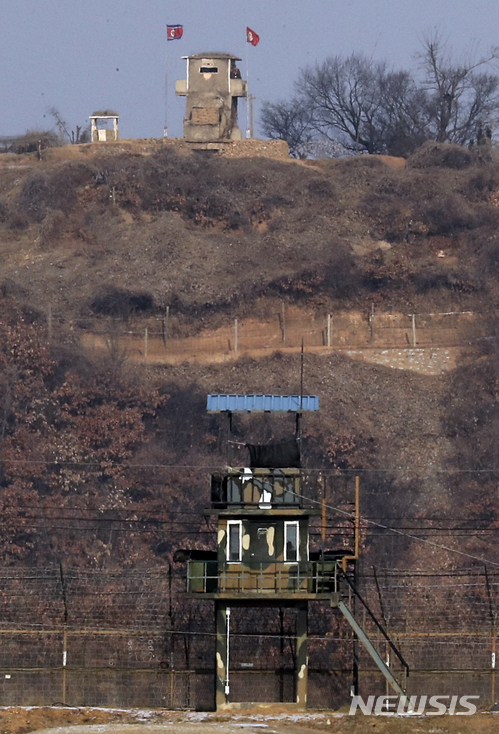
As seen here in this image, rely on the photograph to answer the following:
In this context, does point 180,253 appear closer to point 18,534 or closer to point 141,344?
point 141,344

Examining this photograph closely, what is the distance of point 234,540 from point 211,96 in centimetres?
5170

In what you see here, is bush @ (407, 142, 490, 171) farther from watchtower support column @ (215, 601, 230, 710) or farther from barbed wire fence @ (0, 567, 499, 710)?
watchtower support column @ (215, 601, 230, 710)

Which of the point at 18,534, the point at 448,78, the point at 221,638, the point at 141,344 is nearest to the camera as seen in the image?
the point at 221,638

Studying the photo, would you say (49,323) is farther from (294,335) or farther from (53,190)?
(53,190)

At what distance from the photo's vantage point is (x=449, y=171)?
84938mm

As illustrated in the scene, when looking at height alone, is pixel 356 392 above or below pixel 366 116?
below

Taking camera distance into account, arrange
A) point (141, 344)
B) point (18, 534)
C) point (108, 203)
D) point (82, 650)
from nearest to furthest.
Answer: point (82, 650)
point (18, 534)
point (141, 344)
point (108, 203)

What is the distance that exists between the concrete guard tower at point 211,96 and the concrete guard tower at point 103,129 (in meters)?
4.56

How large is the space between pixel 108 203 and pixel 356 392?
22.1 m

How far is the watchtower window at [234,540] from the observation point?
42.0m

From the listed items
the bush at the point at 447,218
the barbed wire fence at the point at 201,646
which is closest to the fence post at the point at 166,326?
the bush at the point at 447,218

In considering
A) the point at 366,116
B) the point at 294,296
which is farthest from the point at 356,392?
the point at 366,116

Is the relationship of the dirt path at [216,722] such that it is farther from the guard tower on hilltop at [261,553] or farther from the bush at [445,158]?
the bush at [445,158]

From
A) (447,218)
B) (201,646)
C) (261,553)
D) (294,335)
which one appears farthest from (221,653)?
(447,218)
